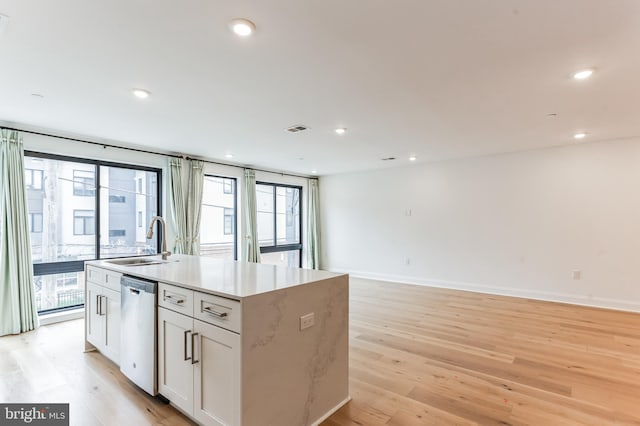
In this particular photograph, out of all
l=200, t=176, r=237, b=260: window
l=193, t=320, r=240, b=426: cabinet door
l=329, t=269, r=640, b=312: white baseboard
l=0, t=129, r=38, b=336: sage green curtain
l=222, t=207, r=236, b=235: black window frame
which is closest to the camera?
l=193, t=320, r=240, b=426: cabinet door

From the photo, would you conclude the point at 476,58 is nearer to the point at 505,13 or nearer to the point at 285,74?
the point at 505,13

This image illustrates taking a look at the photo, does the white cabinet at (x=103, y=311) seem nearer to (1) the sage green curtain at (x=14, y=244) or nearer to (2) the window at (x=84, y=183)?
(1) the sage green curtain at (x=14, y=244)

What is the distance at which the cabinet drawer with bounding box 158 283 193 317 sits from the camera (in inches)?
78.3

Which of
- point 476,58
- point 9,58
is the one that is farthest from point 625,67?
point 9,58

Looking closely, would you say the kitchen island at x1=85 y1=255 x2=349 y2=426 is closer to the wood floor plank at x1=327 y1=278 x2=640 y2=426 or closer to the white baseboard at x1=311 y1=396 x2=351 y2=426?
the white baseboard at x1=311 y1=396 x2=351 y2=426

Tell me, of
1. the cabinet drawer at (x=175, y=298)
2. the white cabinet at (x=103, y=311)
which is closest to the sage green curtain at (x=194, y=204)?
the white cabinet at (x=103, y=311)

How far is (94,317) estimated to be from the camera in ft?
10.0

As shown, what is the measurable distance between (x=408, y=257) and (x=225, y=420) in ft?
17.7

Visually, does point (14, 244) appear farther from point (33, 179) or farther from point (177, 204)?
A: point (177, 204)

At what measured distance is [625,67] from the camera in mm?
2391

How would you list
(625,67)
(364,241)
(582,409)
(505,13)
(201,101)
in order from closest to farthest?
1. (505,13)
2. (582,409)
3. (625,67)
4. (201,101)
5. (364,241)

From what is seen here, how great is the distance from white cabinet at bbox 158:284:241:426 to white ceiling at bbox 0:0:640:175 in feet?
5.33

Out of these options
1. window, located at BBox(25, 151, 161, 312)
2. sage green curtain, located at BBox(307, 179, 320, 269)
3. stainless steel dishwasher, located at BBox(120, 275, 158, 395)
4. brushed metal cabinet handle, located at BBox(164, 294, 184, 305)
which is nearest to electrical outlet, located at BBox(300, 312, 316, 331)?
brushed metal cabinet handle, located at BBox(164, 294, 184, 305)

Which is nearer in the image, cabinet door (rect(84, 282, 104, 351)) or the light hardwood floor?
the light hardwood floor
